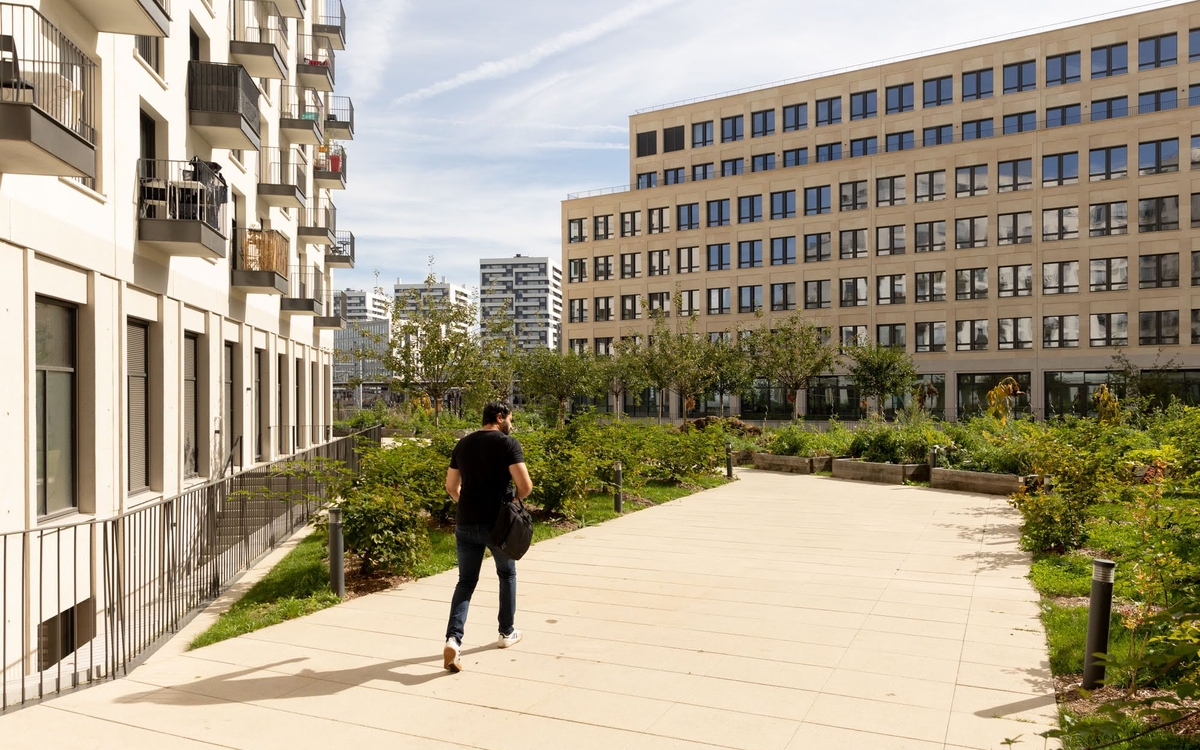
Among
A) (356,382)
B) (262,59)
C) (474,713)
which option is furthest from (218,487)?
(356,382)

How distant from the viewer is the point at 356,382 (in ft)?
115

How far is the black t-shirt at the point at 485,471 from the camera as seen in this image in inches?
277

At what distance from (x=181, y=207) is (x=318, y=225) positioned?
18740mm

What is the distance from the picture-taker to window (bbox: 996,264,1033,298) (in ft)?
172

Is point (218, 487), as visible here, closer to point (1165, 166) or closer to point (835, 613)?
point (835, 613)

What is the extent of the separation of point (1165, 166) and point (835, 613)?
169 ft

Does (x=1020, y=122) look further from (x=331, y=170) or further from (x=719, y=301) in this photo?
(x=331, y=170)

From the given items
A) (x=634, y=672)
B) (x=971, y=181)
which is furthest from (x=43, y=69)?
(x=971, y=181)

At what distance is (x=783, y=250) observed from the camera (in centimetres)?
6106

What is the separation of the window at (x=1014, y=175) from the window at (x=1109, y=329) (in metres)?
8.71

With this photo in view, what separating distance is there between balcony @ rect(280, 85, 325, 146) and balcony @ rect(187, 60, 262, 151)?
31.6 ft

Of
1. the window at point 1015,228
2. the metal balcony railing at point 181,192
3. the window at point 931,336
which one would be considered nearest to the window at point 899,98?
the window at point 1015,228

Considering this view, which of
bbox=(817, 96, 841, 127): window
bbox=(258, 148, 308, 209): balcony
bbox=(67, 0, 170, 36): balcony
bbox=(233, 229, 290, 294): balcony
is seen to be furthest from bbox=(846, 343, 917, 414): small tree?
bbox=(67, 0, 170, 36): balcony

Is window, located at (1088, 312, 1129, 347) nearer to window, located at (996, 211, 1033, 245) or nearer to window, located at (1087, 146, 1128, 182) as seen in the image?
window, located at (996, 211, 1033, 245)
